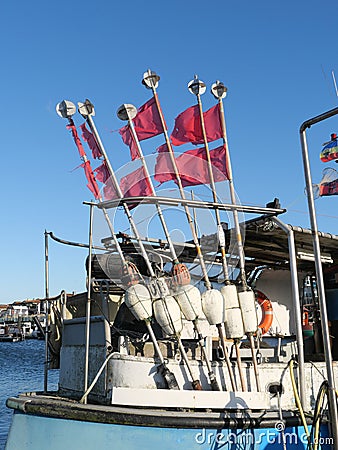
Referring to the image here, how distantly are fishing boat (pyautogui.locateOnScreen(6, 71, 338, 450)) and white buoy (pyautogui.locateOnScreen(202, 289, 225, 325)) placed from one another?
14 millimetres

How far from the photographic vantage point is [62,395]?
8.73 meters

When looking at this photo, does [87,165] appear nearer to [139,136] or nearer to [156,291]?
[139,136]

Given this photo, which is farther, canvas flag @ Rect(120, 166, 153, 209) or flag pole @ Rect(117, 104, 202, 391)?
canvas flag @ Rect(120, 166, 153, 209)

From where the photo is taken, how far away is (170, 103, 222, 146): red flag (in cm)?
904

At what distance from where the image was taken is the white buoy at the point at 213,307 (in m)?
Answer: 7.38

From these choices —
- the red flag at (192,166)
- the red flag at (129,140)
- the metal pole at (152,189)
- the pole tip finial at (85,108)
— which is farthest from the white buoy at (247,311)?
the pole tip finial at (85,108)

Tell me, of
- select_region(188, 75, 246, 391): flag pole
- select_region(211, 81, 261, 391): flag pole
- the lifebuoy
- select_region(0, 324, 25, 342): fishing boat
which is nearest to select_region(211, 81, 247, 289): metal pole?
select_region(211, 81, 261, 391): flag pole

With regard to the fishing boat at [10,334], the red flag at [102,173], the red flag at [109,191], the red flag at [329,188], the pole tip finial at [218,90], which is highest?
the fishing boat at [10,334]

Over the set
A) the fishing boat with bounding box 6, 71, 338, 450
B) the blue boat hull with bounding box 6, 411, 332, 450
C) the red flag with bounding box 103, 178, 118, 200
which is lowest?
the blue boat hull with bounding box 6, 411, 332, 450

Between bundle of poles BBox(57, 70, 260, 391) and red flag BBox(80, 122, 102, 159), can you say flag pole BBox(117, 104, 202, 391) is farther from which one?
red flag BBox(80, 122, 102, 159)

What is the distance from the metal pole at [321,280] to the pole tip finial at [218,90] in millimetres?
2160

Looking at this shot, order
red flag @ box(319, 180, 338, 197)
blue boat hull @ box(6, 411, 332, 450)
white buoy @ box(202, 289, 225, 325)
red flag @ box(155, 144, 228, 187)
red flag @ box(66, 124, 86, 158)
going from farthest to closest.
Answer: red flag @ box(319, 180, 338, 197) < red flag @ box(66, 124, 86, 158) < red flag @ box(155, 144, 228, 187) < white buoy @ box(202, 289, 225, 325) < blue boat hull @ box(6, 411, 332, 450)

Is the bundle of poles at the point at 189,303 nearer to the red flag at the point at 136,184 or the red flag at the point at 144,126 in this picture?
the red flag at the point at 136,184

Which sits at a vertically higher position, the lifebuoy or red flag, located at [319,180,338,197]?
red flag, located at [319,180,338,197]
